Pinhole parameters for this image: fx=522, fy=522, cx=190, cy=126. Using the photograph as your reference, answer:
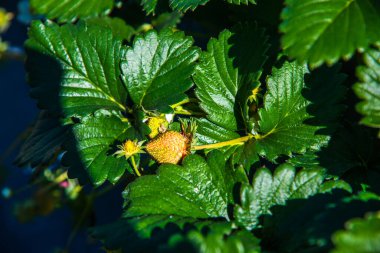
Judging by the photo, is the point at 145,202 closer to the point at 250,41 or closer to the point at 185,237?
the point at 185,237

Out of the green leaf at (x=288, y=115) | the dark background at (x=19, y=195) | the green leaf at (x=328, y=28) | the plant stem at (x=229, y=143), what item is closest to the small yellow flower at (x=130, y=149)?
the plant stem at (x=229, y=143)

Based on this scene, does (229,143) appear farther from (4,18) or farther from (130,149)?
(4,18)

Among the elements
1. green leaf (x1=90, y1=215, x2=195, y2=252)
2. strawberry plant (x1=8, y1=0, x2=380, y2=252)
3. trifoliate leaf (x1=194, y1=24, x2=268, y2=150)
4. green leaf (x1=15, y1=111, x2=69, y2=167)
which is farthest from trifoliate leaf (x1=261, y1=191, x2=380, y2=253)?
green leaf (x1=15, y1=111, x2=69, y2=167)

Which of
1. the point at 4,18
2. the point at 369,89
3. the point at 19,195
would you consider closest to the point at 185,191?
the point at 369,89

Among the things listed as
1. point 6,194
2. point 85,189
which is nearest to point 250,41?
point 85,189

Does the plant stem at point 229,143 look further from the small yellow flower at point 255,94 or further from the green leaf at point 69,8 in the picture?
Answer: the green leaf at point 69,8

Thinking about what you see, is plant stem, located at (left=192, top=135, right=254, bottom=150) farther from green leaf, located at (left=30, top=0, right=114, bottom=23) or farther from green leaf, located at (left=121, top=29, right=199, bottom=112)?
green leaf, located at (left=30, top=0, right=114, bottom=23)

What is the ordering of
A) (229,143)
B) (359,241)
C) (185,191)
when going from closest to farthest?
(359,241)
(185,191)
(229,143)
